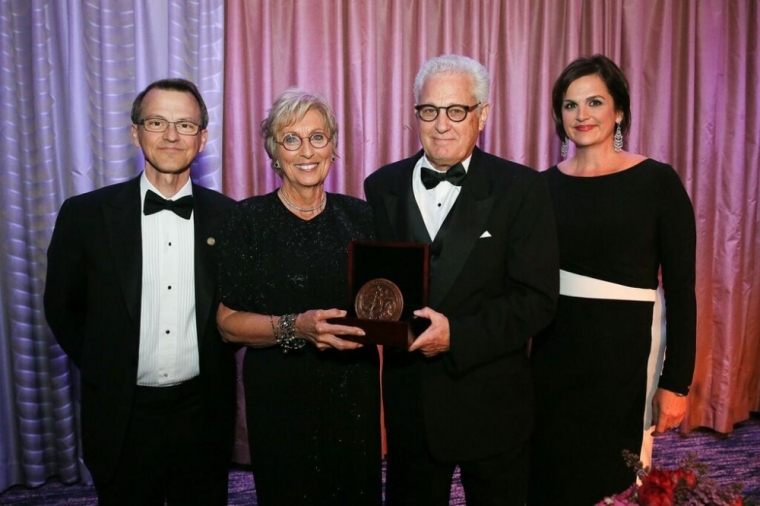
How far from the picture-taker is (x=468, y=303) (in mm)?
1826

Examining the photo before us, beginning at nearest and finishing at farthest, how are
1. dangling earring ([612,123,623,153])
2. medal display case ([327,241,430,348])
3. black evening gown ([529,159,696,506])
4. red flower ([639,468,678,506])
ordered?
red flower ([639,468,678,506]), medal display case ([327,241,430,348]), black evening gown ([529,159,696,506]), dangling earring ([612,123,623,153])

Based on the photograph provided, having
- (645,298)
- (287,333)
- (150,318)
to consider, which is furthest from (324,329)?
(645,298)

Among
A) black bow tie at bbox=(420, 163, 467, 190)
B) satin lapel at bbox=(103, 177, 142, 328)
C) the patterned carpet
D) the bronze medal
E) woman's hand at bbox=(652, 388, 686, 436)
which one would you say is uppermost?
black bow tie at bbox=(420, 163, 467, 190)

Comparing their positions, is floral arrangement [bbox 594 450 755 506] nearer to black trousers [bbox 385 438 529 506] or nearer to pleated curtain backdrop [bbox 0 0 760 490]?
black trousers [bbox 385 438 529 506]

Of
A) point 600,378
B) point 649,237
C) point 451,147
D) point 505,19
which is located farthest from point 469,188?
point 505,19

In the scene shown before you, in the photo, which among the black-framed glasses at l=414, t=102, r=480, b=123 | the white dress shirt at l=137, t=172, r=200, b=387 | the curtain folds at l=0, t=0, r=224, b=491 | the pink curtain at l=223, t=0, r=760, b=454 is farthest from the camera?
the pink curtain at l=223, t=0, r=760, b=454

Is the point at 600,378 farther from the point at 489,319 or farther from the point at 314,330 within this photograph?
the point at 314,330

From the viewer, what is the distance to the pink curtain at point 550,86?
3.31 metres

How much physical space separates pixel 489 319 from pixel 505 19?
2.40 meters

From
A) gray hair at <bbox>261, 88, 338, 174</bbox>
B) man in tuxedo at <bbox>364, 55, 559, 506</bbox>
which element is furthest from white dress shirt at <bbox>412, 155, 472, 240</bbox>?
gray hair at <bbox>261, 88, 338, 174</bbox>

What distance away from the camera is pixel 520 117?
3.57 metres

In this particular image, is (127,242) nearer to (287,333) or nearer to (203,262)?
(203,262)

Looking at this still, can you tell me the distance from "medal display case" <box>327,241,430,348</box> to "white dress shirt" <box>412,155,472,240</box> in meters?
0.23

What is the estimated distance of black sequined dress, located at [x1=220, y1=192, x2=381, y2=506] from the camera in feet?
6.11
